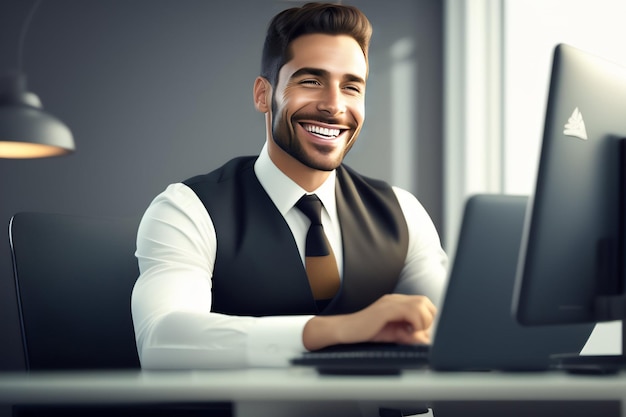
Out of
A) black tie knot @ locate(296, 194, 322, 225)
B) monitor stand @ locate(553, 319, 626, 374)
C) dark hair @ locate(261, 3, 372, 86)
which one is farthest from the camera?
dark hair @ locate(261, 3, 372, 86)

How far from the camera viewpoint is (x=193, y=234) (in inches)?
65.7

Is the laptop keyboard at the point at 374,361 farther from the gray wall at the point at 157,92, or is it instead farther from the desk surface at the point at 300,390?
the gray wall at the point at 157,92

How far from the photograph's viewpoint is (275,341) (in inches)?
43.3

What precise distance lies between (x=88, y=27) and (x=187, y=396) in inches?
133

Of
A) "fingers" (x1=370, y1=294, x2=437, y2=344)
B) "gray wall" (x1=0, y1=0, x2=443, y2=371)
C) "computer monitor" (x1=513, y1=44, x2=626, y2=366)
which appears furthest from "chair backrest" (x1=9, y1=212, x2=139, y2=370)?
"gray wall" (x1=0, y1=0, x2=443, y2=371)

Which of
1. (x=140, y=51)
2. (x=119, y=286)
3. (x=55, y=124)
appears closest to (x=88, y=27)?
(x=140, y=51)

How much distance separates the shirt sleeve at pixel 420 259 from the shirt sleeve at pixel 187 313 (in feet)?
1.60

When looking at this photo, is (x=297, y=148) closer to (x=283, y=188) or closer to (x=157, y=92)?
(x=283, y=188)

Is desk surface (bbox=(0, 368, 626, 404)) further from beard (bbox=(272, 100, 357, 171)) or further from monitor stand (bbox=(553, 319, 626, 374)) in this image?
beard (bbox=(272, 100, 357, 171))

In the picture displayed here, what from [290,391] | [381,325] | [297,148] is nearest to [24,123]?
[297,148]

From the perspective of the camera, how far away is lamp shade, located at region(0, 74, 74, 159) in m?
2.90

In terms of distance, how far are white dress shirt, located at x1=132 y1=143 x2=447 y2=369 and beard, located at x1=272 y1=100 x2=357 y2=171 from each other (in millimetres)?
48

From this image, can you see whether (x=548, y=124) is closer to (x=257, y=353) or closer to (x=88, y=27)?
(x=257, y=353)

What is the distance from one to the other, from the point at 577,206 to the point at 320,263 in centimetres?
86
